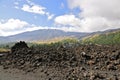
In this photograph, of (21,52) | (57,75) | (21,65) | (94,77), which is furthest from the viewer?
(21,52)

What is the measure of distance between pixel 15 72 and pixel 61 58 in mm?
11393

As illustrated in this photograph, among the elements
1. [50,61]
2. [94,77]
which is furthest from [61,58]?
[94,77]

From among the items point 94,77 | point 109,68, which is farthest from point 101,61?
point 94,77

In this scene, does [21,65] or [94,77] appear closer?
[94,77]

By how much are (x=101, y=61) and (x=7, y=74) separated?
17.4 meters

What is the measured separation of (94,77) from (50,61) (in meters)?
15.6

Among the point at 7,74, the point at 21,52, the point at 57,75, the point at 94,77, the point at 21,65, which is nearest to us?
the point at 94,77

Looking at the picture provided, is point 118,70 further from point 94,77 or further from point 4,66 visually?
point 4,66

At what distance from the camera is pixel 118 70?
135ft

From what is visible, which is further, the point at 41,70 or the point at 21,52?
the point at 21,52

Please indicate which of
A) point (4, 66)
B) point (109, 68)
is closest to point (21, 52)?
point (4, 66)

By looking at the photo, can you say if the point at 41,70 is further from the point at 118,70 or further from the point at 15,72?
the point at 118,70

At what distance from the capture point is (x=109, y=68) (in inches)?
1655

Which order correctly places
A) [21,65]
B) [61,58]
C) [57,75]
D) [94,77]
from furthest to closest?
[61,58] < [21,65] < [57,75] < [94,77]
